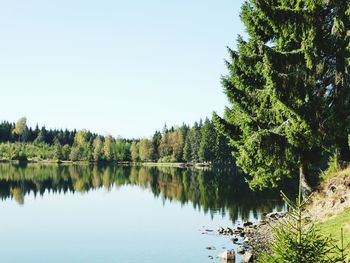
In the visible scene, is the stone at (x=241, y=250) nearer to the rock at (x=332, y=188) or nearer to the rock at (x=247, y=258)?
the rock at (x=247, y=258)

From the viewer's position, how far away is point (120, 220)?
48.7 metres

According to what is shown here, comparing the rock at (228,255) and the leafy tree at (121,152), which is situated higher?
the leafy tree at (121,152)

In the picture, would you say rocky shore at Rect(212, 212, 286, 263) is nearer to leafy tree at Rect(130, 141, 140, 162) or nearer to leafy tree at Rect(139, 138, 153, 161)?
leafy tree at Rect(139, 138, 153, 161)

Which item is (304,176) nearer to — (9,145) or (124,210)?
Answer: (124,210)

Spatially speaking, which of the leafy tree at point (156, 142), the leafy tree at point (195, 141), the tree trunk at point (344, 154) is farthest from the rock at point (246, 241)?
the leafy tree at point (156, 142)

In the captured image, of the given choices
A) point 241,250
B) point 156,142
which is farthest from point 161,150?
point 241,250

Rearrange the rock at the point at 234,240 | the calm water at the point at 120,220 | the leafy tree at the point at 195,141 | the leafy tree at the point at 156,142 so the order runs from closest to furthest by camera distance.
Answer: the calm water at the point at 120,220, the rock at the point at 234,240, the leafy tree at the point at 195,141, the leafy tree at the point at 156,142

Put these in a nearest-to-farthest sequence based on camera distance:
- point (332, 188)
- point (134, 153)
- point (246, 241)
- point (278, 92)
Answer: point (278, 92)
point (332, 188)
point (246, 241)
point (134, 153)

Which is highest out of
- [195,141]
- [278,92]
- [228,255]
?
[195,141]

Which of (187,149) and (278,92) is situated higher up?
(278,92)

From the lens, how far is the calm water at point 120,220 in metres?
32.4

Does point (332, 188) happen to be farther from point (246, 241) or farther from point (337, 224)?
point (246, 241)

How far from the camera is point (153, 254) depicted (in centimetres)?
3178

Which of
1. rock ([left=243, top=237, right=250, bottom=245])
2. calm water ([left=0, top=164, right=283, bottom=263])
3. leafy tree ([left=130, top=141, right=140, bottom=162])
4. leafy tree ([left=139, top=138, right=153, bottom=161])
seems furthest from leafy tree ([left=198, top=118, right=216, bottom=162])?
rock ([left=243, top=237, right=250, bottom=245])
